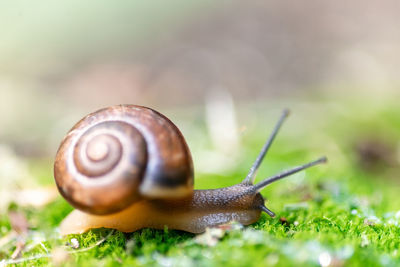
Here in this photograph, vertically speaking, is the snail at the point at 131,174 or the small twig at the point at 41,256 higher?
the snail at the point at 131,174

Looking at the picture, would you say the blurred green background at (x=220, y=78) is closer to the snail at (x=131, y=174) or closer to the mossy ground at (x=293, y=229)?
the mossy ground at (x=293, y=229)

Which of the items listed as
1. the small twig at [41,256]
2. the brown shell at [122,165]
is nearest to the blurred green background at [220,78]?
the small twig at [41,256]

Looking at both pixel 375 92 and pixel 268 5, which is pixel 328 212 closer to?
pixel 375 92

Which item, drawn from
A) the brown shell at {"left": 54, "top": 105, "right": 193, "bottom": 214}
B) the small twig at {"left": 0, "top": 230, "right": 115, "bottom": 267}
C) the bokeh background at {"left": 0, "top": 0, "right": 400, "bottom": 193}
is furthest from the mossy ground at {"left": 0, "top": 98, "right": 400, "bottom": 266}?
the bokeh background at {"left": 0, "top": 0, "right": 400, "bottom": 193}

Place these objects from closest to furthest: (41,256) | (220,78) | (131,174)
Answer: (131,174), (41,256), (220,78)

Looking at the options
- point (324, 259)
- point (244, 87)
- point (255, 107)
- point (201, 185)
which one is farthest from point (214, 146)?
point (244, 87)

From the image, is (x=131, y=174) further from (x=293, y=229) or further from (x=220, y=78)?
(x=220, y=78)

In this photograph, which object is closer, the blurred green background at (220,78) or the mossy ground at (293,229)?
A: the mossy ground at (293,229)

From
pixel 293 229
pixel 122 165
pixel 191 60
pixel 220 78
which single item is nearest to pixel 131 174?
pixel 122 165
